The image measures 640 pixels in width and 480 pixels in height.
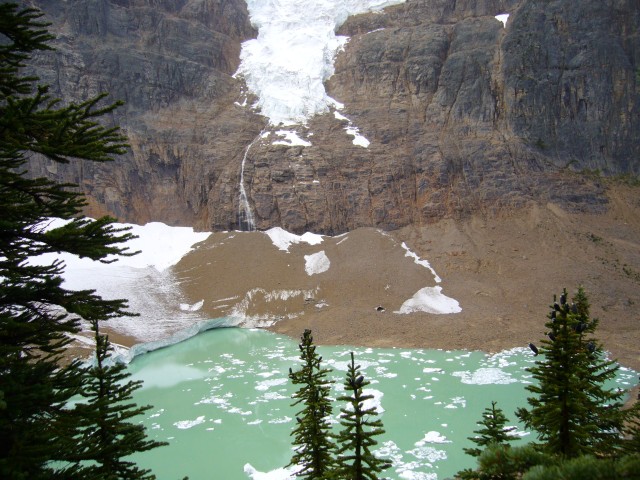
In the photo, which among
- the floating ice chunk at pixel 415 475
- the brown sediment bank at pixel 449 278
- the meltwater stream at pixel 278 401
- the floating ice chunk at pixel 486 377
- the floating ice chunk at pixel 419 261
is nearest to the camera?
the floating ice chunk at pixel 415 475

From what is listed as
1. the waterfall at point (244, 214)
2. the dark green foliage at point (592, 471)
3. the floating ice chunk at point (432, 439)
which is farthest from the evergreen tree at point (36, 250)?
the waterfall at point (244, 214)

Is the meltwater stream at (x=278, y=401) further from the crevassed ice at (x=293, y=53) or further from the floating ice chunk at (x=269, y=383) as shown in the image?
the crevassed ice at (x=293, y=53)

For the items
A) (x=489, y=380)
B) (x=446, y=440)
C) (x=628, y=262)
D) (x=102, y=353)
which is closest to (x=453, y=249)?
(x=628, y=262)

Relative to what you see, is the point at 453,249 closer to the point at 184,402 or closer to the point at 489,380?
the point at 489,380

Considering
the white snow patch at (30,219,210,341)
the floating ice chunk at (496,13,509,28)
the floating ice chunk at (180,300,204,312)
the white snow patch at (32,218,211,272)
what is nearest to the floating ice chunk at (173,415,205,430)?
the white snow patch at (30,219,210,341)

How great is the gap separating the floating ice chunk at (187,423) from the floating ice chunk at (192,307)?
1989 centimetres

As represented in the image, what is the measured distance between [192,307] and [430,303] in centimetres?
2154

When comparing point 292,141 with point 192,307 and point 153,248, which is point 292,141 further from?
point 192,307

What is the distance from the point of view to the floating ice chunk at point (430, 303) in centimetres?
3584

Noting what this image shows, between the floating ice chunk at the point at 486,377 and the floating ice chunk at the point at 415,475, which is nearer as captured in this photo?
the floating ice chunk at the point at 415,475

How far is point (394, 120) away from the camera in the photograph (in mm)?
54281

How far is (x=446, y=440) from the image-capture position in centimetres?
1680

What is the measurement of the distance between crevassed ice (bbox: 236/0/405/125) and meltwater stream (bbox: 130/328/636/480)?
37406mm

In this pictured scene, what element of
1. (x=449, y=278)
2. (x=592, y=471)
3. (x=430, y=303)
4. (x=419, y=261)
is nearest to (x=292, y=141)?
(x=419, y=261)
